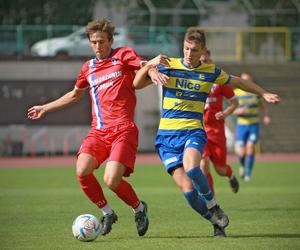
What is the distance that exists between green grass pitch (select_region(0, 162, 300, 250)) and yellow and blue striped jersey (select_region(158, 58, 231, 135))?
4.31 feet

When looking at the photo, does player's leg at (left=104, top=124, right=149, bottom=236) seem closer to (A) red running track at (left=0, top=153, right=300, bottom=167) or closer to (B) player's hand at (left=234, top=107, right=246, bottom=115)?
(B) player's hand at (left=234, top=107, right=246, bottom=115)

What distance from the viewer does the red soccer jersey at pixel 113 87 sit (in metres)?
10.4

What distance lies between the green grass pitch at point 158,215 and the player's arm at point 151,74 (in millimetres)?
1767

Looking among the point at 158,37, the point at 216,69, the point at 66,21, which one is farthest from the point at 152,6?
the point at 216,69

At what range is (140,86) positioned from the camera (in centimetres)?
1020

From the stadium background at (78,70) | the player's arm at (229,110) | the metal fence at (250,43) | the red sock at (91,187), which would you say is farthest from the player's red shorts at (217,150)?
the metal fence at (250,43)

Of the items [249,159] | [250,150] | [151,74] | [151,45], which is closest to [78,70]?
[151,45]

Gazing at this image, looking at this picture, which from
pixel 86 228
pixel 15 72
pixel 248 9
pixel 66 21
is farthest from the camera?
pixel 248 9

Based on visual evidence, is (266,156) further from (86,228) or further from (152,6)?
(86,228)

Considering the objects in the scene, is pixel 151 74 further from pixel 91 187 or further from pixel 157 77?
pixel 91 187

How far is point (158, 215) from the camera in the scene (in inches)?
507

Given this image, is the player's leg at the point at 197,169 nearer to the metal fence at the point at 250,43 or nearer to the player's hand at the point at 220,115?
the player's hand at the point at 220,115

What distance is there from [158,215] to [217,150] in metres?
2.08

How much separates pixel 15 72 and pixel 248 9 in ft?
49.4
